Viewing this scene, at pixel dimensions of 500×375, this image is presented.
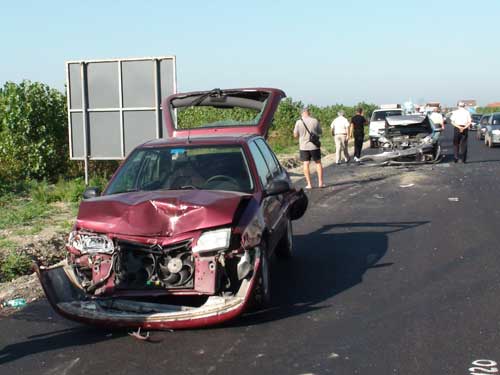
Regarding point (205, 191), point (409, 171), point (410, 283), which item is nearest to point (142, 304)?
point (205, 191)

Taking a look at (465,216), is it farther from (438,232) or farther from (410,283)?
(410,283)

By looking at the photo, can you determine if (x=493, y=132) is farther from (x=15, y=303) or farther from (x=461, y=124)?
(x=15, y=303)

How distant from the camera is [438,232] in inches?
403

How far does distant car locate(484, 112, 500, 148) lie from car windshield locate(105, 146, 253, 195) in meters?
24.5

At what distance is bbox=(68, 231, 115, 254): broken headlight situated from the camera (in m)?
5.76

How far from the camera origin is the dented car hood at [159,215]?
5.73 m

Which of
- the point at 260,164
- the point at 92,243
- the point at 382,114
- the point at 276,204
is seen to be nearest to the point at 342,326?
the point at 276,204

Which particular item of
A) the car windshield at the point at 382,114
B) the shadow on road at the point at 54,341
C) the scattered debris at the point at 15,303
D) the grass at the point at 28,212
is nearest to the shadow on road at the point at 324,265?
the shadow on road at the point at 54,341

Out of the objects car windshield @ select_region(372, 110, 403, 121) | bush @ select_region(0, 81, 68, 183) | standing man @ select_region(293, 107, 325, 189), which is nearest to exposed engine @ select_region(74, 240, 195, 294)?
standing man @ select_region(293, 107, 325, 189)

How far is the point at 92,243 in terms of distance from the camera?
5.82 meters

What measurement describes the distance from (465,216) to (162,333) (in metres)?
7.29

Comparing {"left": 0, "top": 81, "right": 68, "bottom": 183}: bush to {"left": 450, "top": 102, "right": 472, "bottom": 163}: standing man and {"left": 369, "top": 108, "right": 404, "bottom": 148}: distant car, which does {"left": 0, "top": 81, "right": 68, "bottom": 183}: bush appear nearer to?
{"left": 450, "top": 102, "right": 472, "bottom": 163}: standing man

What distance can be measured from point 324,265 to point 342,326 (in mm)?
2456

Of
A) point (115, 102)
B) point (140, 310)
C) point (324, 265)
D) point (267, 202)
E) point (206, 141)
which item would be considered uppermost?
point (115, 102)
